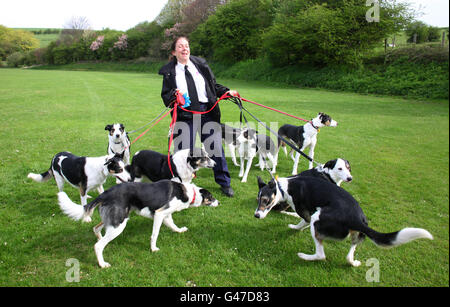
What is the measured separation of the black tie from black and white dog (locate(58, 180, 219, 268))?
181 centimetres

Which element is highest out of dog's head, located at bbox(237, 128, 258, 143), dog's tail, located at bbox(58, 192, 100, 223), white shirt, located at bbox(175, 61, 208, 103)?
white shirt, located at bbox(175, 61, 208, 103)

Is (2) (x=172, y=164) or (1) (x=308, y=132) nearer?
(2) (x=172, y=164)

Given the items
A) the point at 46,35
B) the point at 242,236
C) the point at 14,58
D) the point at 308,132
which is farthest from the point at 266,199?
the point at 46,35

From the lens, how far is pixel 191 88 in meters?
5.18

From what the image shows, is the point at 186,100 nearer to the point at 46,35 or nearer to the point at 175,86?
the point at 175,86

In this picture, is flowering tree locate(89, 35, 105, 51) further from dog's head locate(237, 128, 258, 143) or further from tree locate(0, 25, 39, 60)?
dog's head locate(237, 128, 258, 143)

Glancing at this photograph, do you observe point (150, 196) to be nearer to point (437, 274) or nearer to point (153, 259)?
point (153, 259)

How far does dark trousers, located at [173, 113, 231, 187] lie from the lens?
532 centimetres

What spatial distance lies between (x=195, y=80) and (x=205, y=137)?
1.19 metres

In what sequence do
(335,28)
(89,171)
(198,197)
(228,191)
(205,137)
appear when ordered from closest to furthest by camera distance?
(198,197)
(89,171)
(205,137)
(228,191)
(335,28)

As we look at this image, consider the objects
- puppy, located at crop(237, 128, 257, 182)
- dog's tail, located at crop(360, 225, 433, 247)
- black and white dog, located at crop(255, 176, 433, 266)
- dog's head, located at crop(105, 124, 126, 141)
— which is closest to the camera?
dog's tail, located at crop(360, 225, 433, 247)

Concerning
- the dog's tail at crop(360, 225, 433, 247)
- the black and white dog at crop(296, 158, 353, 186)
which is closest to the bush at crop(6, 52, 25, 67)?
the black and white dog at crop(296, 158, 353, 186)

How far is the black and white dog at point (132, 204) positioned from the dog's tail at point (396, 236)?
2572 millimetres
